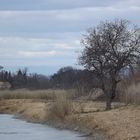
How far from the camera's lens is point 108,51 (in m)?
35.3

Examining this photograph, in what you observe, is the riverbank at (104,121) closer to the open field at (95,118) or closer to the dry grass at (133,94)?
the open field at (95,118)

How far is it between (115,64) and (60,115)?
16.1 feet

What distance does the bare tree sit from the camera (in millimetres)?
35156

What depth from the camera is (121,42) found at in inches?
1398

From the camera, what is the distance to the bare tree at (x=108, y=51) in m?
35.2

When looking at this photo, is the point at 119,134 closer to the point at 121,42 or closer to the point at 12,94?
the point at 121,42

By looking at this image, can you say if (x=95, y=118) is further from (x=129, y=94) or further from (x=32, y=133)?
(x=129, y=94)

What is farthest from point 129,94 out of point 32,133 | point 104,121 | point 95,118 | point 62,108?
point 104,121

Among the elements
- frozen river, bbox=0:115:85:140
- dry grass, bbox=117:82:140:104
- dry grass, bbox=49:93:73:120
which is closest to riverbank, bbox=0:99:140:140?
dry grass, bbox=49:93:73:120

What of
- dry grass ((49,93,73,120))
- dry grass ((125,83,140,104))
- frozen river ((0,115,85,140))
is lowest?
frozen river ((0,115,85,140))

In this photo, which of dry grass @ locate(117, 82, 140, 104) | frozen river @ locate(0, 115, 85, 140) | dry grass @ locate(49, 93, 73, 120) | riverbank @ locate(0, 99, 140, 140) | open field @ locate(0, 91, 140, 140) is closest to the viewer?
riverbank @ locate(0, 99, 140, 140)

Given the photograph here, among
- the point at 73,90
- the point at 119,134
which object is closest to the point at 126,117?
the point at 119,134

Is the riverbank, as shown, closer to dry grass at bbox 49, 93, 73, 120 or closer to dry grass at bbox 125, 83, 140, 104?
dry grass at bbox 49, 93, 73, 120

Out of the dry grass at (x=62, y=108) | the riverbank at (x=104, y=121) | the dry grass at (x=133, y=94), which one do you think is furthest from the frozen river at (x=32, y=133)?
the dry grass at (x=133, y=94)
